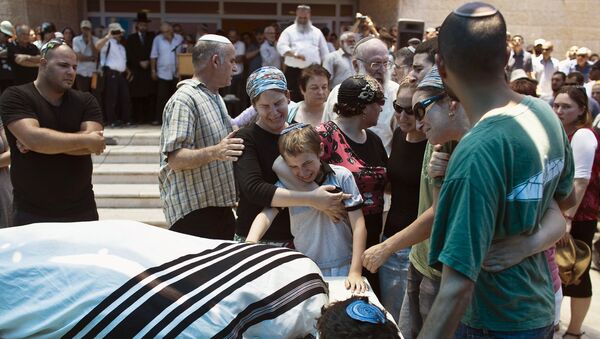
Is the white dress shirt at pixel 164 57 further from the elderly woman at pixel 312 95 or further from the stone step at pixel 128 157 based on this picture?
the elderly woman at pixel 312 95

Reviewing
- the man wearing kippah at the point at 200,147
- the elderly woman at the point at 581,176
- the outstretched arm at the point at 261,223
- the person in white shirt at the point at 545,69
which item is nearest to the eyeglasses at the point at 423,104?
the outstretched arm at the point at 261,223

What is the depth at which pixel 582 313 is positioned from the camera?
4117 mm

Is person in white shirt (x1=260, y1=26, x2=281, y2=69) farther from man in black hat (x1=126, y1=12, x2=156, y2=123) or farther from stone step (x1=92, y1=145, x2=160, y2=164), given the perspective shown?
stone step (x1=92, y1=145, x2=160, y2=164)

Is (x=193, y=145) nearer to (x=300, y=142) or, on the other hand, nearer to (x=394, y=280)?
(x=300, y=142)

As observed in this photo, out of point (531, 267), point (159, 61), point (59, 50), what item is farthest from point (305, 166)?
point (159, 61)

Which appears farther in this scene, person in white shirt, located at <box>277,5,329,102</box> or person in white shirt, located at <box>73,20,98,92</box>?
person in white shirt, located at <box>73,20,98,92</box>

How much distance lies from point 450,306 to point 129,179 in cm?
696

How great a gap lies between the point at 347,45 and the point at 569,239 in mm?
4371

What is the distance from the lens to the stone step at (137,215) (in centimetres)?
696

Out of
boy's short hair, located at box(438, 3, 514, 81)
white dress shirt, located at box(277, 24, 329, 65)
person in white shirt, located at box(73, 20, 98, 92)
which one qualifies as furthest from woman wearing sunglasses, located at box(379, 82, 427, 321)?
person in white shirt, located at box(73, 20, 98, 92)

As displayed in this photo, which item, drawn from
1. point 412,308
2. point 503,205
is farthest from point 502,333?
point 412,308

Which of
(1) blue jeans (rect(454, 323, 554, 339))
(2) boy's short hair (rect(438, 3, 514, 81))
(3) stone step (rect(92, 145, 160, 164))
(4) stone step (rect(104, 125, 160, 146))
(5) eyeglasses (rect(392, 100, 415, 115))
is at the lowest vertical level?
(3) stone step (rect(92, 145, 160, 164))

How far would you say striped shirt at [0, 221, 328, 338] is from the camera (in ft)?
6.32

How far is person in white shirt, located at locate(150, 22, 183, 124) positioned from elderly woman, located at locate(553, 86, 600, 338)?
7665 millimetres
